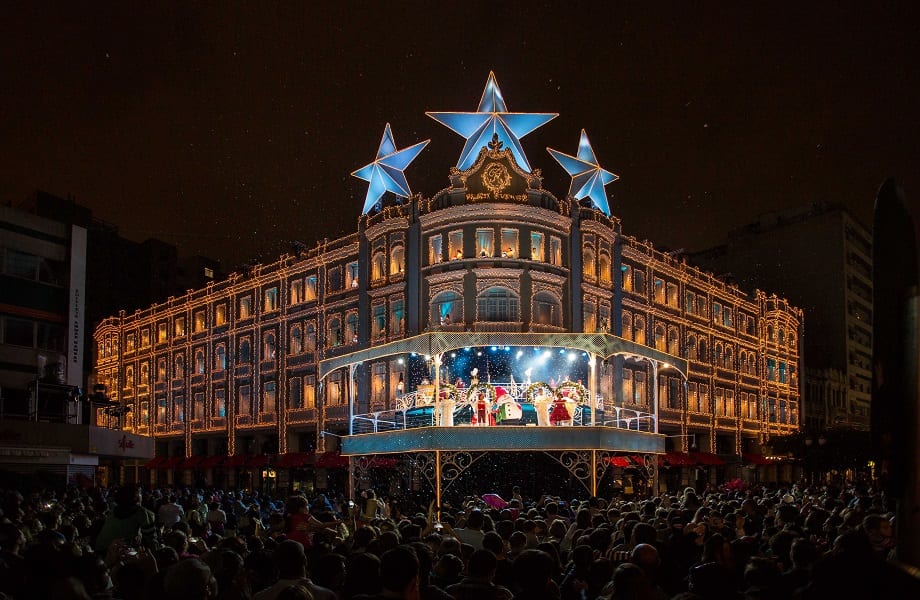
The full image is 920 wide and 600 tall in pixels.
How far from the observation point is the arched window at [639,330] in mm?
52281

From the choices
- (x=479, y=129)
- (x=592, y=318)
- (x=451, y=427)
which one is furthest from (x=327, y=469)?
(x=451, y=427)

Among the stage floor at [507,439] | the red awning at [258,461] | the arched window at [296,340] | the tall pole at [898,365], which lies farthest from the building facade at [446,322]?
the tall pole at [898,365]

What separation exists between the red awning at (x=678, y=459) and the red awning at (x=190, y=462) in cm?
2950

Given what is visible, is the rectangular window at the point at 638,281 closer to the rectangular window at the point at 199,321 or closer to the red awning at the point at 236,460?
the red awning at the point at 236,460

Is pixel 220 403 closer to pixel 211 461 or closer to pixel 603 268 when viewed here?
pixel 211 461

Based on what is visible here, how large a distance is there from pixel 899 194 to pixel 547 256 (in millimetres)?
41035

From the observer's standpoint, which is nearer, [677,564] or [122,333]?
[677,564]

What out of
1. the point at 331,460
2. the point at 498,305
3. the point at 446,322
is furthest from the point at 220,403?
the point at 498,305

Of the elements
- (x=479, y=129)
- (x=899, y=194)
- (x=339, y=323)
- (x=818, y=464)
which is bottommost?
(x=818, y=464)

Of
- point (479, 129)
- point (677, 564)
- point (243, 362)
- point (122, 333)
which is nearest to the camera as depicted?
point (677, 564)

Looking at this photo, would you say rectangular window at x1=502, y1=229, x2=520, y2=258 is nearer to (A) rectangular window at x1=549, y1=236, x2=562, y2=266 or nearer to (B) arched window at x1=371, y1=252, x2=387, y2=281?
(A) rectangular window at x1=549, y1=236, x2=562, y2=266

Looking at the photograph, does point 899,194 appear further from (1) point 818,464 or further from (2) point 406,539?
(1) point 818,464

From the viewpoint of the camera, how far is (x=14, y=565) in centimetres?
860

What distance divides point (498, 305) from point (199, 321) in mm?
27566
